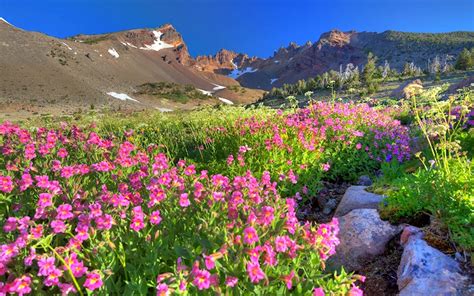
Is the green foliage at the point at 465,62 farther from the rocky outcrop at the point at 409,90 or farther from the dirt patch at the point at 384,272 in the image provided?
the dirt patch at the point at 384,272

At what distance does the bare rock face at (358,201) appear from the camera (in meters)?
5.63

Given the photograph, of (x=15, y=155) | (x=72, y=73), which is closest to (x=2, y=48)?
(x=72, y=73)

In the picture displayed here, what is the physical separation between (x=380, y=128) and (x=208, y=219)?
7.86 m

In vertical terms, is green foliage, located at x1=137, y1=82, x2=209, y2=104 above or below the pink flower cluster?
above

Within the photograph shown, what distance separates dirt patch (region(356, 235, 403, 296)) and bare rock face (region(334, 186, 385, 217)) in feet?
3.53

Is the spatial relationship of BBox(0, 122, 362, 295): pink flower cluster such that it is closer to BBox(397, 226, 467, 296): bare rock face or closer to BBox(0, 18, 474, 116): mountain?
BBox(397, 226, 467, 296): bare rock face

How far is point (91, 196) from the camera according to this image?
3.78 metres

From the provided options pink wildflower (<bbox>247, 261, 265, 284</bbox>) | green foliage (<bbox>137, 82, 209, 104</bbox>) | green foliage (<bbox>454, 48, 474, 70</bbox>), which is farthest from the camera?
green foliage (<bbox>137, 82, 209, 104</bbox>)

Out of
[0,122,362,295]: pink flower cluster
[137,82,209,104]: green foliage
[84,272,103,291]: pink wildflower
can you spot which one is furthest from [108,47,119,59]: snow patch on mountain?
[84,272,103,291]: pink wildflower

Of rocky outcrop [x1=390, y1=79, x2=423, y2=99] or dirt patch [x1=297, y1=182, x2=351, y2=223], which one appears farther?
dirt patch [x1=297, y1=182, x2=351, y2=223]

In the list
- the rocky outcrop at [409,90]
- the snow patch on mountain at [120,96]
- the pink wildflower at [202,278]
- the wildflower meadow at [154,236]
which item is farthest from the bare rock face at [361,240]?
the snow patch on mountain at [120,96]

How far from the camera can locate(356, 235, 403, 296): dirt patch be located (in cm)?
388

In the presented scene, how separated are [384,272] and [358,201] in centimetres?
178

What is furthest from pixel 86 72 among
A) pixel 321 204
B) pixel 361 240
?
pixel 361 240
